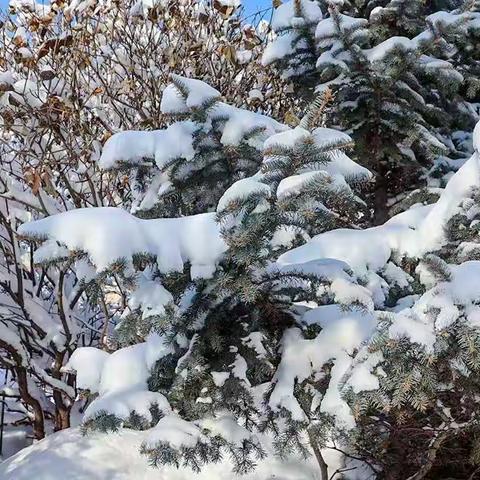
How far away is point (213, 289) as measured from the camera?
7.16 ft

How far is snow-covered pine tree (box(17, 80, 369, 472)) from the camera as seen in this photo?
196 centimetres

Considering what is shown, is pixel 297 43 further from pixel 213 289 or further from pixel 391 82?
pixel 213 289

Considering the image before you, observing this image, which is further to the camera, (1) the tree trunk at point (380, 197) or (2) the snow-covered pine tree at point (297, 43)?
(1) the tree trunk at point (380, 197)

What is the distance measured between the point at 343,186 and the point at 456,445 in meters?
1.67

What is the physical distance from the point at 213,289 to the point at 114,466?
132cm

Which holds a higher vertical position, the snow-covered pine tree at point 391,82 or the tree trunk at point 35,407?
the snow-covered pine tree at point 391,82

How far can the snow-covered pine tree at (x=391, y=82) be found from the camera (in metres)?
3.94

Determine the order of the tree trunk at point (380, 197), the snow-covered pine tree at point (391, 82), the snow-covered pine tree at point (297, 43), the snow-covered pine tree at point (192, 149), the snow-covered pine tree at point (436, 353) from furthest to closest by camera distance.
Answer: the tree trunk at point (380, 197) < the snow-covered pine tree at point (297, 43) < the snow-covered pine tree at point (391, 82) < the snow-covered pine tree at point (192, 149) < the snow-covered pine tree at point (436, 353)

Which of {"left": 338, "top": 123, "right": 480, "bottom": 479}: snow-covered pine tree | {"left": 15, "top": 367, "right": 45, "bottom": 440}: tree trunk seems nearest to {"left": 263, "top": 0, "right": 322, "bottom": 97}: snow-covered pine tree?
{"left": 338, "top": 123, "right": 480, "bottom": 479}: snow-covered pine tree

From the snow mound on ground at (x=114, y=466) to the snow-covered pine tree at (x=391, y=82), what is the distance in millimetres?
2374

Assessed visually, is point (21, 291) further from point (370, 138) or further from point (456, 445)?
point (456, 445)

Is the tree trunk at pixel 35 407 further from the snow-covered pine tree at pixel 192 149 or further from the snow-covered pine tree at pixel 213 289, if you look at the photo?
the snow-covered pine tree at pixel 192 149

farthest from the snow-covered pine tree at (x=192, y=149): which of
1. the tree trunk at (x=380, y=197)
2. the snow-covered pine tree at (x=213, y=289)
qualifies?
the tree trunk at (x=380, y=197)

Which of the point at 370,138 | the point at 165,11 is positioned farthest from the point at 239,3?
the point at 370,138
